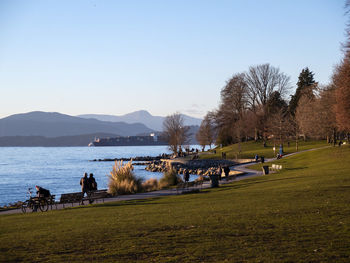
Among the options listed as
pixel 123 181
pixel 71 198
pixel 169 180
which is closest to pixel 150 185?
pixel 169 180

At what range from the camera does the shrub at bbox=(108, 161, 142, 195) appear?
24.9 metres

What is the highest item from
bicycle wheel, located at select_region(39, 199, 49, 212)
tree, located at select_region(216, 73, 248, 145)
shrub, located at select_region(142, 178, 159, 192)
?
tree, located at select_region(216, 73, 248, 145)

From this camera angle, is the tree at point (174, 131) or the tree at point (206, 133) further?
the tree at point (206, 133)

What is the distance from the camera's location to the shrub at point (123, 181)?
979 inches

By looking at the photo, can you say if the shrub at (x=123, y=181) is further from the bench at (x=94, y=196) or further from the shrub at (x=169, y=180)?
the shrub at (x=169, y=180)

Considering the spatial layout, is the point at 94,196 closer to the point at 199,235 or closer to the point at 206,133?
the point at 199,235

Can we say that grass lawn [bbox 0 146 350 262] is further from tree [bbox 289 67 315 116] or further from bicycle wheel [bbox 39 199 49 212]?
tree [bbox 289 67 315 116]

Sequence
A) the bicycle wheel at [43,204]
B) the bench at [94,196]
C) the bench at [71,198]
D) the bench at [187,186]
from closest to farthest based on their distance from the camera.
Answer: the bicycle wheel at [43,204] → the bench at [71,198] → the bench at [94,196] → the bench at [187,186]

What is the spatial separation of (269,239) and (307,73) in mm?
94231

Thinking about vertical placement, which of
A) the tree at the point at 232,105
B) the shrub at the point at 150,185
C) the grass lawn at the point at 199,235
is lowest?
the shrub at the point at 150,185

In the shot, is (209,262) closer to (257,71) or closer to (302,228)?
(302,228)

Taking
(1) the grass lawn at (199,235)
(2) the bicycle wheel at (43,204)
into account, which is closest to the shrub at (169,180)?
(2) the bicycle wheel at (43,204)

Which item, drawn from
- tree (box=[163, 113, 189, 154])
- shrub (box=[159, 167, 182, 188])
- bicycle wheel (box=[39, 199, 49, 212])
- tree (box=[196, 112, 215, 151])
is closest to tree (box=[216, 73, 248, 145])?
tree (box=[196, 112, 215, 151])

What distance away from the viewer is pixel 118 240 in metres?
9.48
